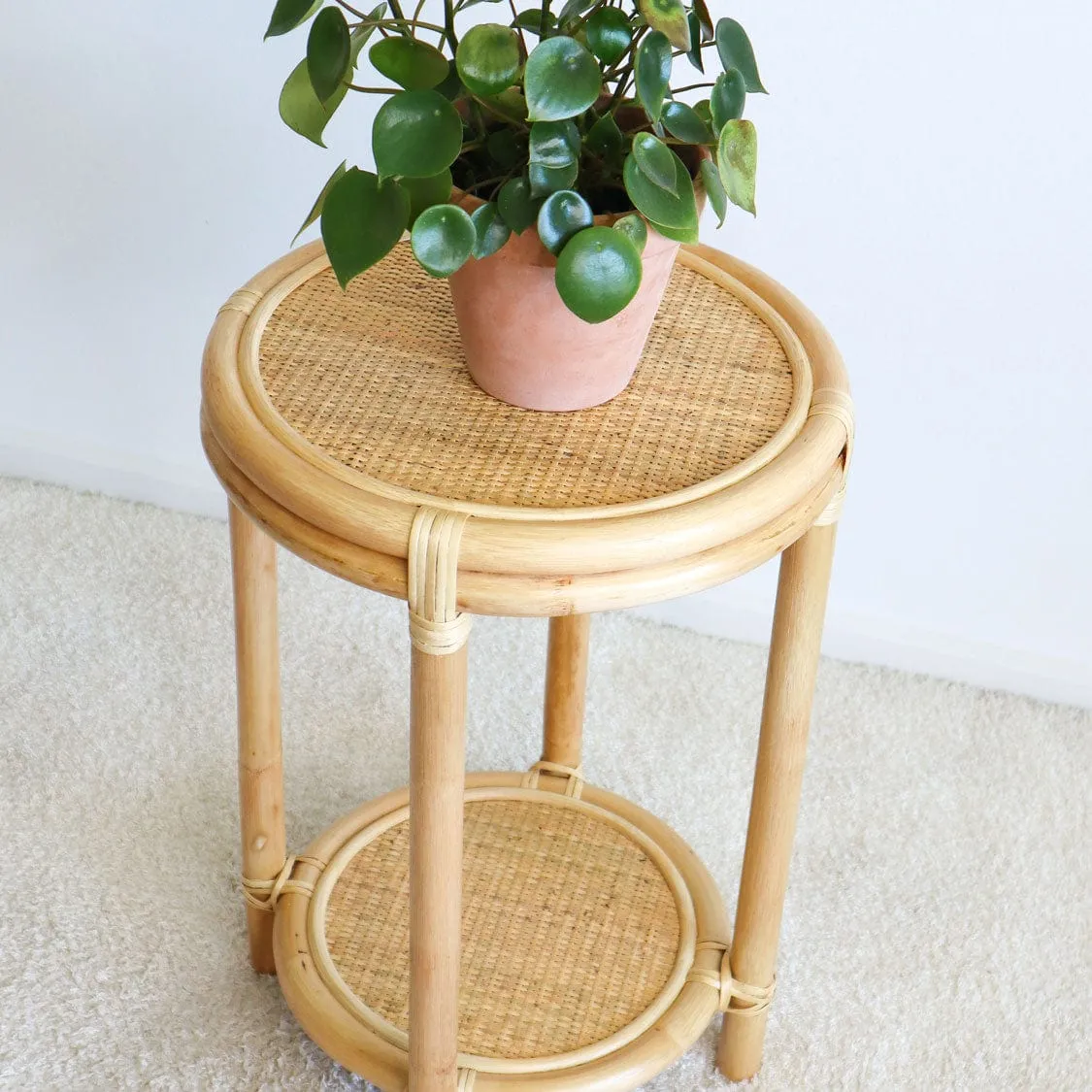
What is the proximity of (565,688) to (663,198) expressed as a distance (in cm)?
58

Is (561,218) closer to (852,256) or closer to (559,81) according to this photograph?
(559,81)

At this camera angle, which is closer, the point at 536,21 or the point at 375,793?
the point at 536,21

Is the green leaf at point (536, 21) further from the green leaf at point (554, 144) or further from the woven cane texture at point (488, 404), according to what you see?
the woven cane texture at point (488, 404)

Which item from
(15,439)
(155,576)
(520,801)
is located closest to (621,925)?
(520,801)

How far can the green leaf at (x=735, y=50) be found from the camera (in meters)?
0.79

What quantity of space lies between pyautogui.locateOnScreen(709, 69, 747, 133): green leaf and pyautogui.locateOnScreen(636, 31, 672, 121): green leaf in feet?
0.10

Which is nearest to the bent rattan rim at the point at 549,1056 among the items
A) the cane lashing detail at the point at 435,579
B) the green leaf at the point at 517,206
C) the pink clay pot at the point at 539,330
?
the cane lashing detail at the point at 435,579

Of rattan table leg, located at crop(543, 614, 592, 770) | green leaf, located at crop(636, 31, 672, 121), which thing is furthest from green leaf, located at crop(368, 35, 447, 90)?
rattan table leg, located at crop(543, 614, 592, 770)

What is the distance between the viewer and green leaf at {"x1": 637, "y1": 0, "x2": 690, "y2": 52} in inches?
29.1

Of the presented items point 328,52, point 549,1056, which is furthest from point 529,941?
point 328,52

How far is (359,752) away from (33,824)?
1.04 feet

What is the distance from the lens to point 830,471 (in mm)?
895

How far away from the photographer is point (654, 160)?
76 centimetres

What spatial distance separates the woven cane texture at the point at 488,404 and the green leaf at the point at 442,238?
4.9 inches
